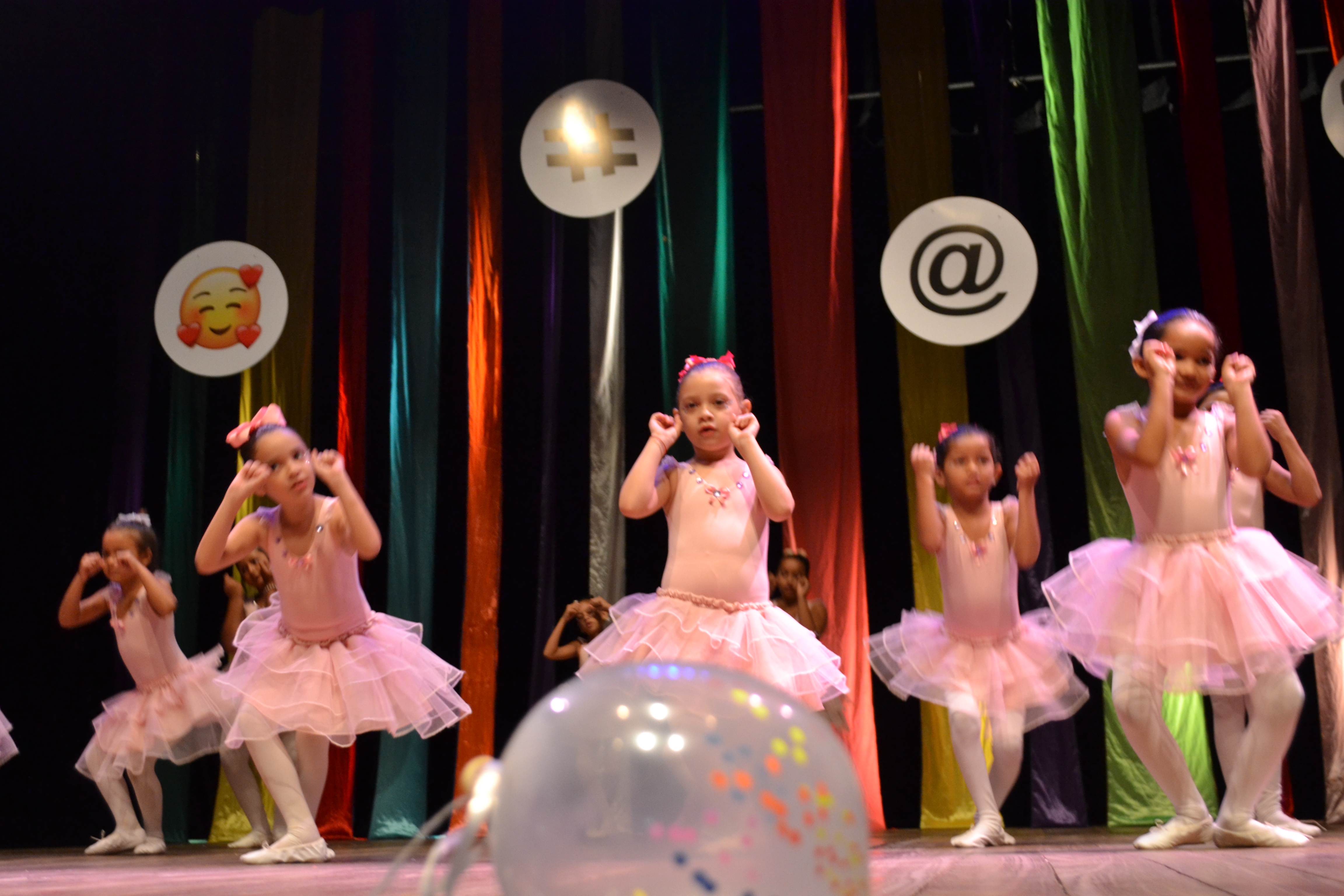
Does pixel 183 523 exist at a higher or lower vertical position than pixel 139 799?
higher

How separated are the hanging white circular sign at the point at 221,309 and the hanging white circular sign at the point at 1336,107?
4.50 meters

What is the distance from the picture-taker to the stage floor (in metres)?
1.75

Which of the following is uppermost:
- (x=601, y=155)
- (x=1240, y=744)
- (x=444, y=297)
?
(x=601, y=155)

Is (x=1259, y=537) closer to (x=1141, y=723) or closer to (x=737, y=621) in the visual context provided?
(x=1141, y=723)

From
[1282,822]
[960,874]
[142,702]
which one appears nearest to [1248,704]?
[1282,822]

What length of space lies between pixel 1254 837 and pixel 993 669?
1009 millimetres

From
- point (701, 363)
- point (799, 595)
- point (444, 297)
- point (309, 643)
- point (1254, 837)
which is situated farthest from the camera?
point (444, 297)

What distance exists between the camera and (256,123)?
5.61 metres

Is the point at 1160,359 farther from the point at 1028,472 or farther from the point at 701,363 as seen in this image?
the point at 701,363

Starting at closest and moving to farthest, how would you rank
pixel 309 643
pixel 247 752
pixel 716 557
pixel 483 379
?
pixel 716 557 < pixel 309 643 < pixel 247 752 < pixel 483 379

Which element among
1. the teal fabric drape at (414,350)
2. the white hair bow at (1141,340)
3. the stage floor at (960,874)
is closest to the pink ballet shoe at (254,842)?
the stage floor at (960,874)

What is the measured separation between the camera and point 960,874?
2107 millimetres

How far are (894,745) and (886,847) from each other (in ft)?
6.19

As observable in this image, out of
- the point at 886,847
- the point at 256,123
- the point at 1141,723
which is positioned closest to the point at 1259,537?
the point at 1141,723
